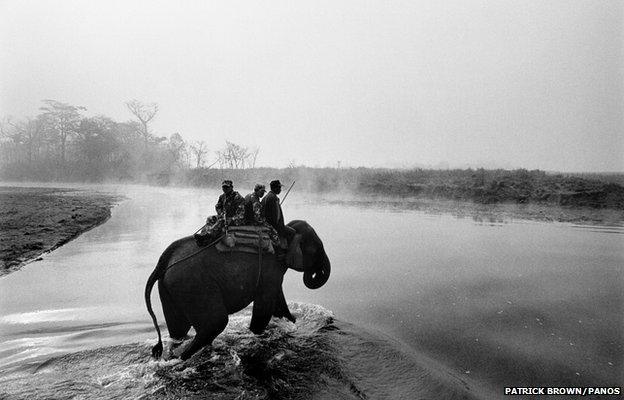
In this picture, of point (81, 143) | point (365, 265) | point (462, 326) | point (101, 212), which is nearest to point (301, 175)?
point (101, 212)

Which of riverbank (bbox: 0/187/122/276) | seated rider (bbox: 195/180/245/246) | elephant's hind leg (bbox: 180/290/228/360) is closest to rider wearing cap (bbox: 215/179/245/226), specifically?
seated rider (bbox: 195/180/245/246)

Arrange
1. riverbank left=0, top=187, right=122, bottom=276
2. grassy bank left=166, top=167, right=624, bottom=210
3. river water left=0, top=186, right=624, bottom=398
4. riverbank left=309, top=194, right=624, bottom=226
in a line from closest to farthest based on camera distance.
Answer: river water left=0, top=186, right=624, bottom=398 → riverbank left=0, top=187, right=122, bottom=276 → riverbank left=309, top=194, right=624, bottom=226 → grassy bank left=166, top=167, right=624, bottom=210

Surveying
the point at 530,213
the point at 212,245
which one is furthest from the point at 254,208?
the point at 530,213

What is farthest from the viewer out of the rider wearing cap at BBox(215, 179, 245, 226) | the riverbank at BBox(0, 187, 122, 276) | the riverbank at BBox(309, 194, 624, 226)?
the riverbank at BBox(309, 194, 624, 226)

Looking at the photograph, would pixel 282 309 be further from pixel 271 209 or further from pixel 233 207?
pixel 233 207

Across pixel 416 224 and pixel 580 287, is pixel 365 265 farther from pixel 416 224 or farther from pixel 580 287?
pixel 416 224

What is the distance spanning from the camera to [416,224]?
57.1ft

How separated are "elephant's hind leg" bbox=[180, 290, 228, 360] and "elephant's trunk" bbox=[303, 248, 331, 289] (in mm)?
1885

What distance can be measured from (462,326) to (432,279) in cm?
279

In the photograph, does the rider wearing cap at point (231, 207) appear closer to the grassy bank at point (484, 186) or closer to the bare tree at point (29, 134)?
the grassy bank at point (484, 186)

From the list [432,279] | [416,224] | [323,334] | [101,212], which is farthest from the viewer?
[101,212]

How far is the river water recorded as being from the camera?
15.6ft

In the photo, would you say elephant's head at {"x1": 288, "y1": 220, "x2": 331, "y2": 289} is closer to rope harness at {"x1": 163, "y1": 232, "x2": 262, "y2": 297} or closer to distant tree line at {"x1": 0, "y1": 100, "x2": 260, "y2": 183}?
rope harness at {"x1": 163, "y1": 232, "x2": 262, "y2": 297}

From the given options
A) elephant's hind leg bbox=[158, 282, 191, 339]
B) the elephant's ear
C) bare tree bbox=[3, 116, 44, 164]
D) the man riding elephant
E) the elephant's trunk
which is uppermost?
bare tree bbox=[3, 116, 44, 164]
